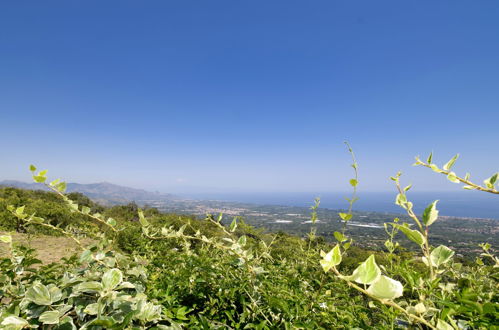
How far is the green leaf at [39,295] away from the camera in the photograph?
103 cm

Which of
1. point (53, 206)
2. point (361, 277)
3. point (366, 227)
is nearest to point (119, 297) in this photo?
point (361, 277)

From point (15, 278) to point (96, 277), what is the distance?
77cm

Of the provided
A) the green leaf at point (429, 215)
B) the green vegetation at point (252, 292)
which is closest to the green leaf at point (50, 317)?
the green vegetation at point (252, 292)

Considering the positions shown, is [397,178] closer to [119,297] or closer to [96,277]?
[119,297]

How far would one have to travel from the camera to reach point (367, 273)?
54 cm

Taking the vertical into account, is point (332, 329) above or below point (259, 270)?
below

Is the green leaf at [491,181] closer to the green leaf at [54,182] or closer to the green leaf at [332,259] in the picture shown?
the green leaf at [332,259]

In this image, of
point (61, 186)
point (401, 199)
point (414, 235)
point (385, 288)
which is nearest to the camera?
point (385, 288)

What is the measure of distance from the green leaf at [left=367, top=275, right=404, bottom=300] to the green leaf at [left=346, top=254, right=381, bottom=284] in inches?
0.4

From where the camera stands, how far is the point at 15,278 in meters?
1.56

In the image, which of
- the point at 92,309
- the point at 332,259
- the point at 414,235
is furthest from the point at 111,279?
the point at 414,235

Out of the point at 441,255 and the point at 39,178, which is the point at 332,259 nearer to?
the point at 441,255

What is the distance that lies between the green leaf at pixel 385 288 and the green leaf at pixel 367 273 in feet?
0.03

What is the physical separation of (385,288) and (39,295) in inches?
55.2
